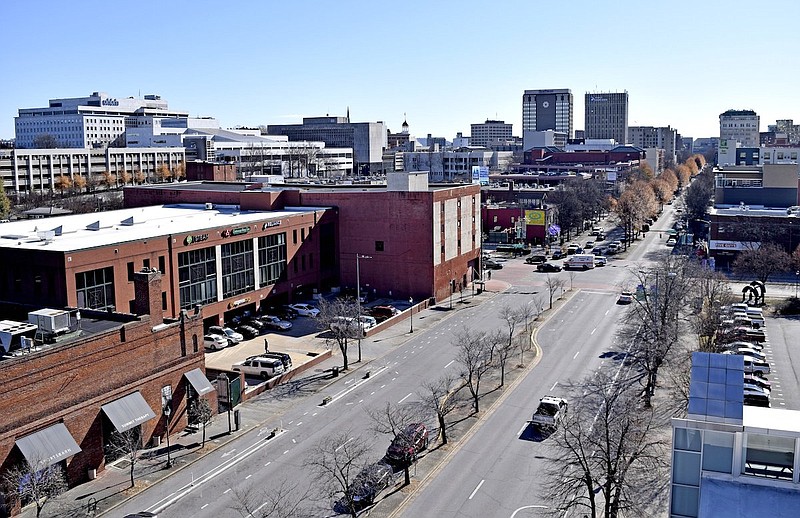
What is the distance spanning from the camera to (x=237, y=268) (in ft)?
220

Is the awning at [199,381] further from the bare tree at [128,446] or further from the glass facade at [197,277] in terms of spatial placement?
the glass facade at [197,277]

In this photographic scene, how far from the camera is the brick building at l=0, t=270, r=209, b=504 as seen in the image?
1324 inches

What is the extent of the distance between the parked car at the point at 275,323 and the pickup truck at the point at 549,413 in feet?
91.7

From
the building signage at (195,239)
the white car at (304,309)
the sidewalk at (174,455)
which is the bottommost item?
the sidewalk at (174,455)

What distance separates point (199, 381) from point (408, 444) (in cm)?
1385

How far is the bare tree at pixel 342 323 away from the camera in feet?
174

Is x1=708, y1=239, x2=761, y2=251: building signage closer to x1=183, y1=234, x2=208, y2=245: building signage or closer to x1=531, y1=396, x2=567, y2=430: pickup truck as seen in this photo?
x1=531, y1=396, x2=567, y2=430: pickup truck

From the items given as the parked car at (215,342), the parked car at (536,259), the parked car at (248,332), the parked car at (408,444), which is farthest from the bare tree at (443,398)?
the parked car at (536,259)

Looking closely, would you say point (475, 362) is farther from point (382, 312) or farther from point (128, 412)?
point (382, 312)

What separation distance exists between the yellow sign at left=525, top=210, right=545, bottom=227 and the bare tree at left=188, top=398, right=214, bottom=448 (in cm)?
7954

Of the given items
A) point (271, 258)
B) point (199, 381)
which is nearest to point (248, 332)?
point (271, 258)

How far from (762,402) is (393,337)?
28425mm

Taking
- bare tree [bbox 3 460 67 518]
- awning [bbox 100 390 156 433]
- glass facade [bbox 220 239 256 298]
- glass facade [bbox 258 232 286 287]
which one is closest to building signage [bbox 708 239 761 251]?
glass facade [bbox 258 232 286 287]

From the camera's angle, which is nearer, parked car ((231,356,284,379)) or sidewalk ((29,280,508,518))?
sidewalk ((29,280,508,518))
